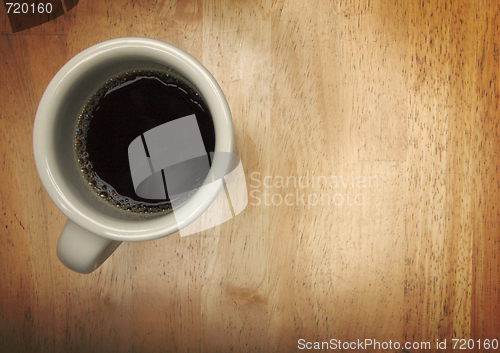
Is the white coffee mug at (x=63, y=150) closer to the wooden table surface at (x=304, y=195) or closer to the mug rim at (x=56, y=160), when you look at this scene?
A: the mug rim at (x=56, y=160)

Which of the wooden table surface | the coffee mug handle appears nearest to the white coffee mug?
the coffee mug handle

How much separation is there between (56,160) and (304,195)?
0.76 ft

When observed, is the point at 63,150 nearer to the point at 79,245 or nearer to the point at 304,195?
the point at 79,245

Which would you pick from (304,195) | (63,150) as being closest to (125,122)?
(63,150)

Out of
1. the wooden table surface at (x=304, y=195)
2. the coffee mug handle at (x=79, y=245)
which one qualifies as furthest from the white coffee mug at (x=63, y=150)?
the wooden table surface at (x=304, y=195)

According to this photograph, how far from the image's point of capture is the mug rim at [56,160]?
20 centimetres

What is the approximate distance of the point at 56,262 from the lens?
13.9 inches

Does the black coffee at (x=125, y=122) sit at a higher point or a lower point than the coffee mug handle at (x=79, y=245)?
higher

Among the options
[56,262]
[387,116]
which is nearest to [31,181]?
[56,262]

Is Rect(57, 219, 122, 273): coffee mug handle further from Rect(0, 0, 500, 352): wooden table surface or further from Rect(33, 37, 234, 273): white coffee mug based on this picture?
Rect(0, 0, 500, 352): wooden table surface

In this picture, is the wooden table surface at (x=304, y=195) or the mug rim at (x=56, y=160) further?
the wooden table surface at (x=304, y=195)

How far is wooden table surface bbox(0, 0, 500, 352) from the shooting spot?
1.12 feet

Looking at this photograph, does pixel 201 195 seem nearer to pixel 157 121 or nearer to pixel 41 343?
pixel 157 121

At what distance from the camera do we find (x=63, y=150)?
233 millimetres
